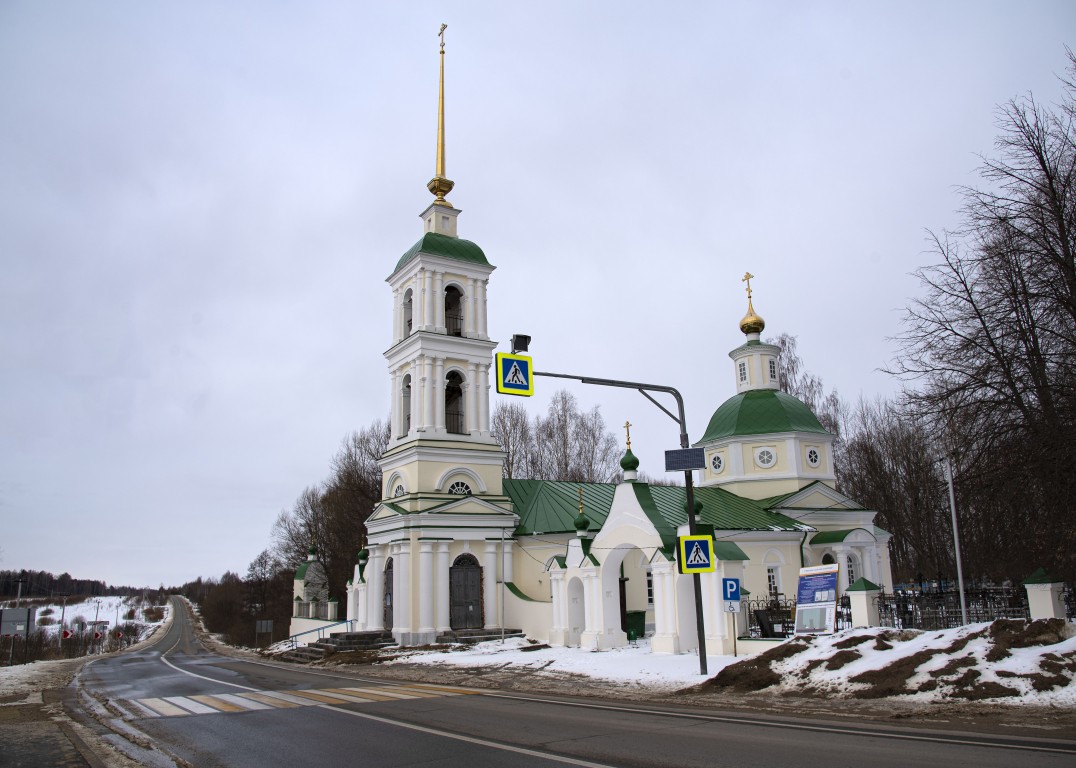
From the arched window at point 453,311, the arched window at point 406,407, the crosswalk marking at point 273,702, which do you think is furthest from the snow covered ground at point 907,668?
the arched window at point 453,311

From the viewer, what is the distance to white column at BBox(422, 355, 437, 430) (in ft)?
105

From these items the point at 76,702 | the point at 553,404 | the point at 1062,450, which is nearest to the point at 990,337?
the point at 1062,450

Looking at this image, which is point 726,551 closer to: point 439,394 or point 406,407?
point 439,394

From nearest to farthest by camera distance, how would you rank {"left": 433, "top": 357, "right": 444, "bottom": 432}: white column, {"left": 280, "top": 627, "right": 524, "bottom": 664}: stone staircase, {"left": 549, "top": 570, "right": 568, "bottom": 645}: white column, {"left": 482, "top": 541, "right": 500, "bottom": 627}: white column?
1. {"left": 549, "top": 570, "right": 568, "bottom": 645}: white column
2. {"left": 280, "top": 627, "right": 524, "bottom": 664}: stone staircase
3. {"left": 482, "top": 541, "right": 500, "bottom": 627}: white column
4. {"left": 433, "top": 357, "right": 444, "bottom": 432}: white column

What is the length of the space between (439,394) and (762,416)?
53.0 ft

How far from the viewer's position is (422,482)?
103 ft

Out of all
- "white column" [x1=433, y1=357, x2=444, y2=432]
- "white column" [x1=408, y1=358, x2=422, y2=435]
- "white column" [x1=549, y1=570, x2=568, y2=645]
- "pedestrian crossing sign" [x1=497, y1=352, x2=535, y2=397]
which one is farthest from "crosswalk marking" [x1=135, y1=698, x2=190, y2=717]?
"white column" [x1=433, y1=357, x2=444, y2=432]

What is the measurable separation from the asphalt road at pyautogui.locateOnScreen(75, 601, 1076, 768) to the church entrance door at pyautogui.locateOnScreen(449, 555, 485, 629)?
594 inches

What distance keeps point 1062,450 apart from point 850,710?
5.77 meters

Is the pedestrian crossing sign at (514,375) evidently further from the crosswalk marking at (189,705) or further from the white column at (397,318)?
the white column at (397,318)

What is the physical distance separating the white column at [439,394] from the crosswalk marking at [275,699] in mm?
15440

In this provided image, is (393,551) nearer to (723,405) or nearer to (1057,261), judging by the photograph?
(723,405)

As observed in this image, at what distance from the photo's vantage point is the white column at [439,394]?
106 feet

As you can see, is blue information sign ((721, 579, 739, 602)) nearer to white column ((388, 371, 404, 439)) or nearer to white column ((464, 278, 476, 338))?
white column ((464, 278, 476, 338))
